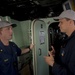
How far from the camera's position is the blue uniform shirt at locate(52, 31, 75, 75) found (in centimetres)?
198

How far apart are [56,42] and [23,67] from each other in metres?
1.19

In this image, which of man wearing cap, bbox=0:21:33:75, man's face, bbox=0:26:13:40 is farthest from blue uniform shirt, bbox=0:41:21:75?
man's face, bbox=0:26:13:40

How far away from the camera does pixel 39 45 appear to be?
4.07 meters

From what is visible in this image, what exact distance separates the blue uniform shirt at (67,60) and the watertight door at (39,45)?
5.88 feet

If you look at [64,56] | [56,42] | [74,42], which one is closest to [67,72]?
[64,56]

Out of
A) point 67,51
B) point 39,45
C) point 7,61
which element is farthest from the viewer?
point 39,45

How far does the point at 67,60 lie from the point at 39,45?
6.63 ft

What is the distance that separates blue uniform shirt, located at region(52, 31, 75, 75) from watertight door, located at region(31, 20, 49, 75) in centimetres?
179

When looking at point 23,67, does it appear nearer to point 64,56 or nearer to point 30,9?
point 30,9

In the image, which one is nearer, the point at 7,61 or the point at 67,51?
the point at 67,51

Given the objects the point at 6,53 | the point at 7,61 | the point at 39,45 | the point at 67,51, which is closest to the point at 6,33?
the point at 6,53

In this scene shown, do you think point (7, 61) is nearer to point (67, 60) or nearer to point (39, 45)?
point (67, 60)

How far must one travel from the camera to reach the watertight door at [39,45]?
3918 mm

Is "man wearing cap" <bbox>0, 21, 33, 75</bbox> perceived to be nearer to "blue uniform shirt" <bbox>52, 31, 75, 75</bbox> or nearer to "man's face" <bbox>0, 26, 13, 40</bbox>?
"man's face" <bbox>0, 26, 13, 40</bbox>
